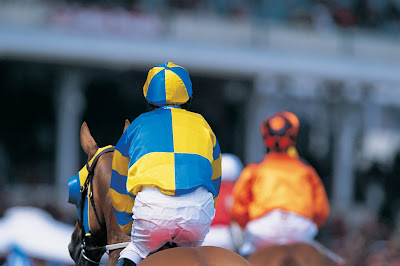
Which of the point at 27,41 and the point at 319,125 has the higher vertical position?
the point at 27,41

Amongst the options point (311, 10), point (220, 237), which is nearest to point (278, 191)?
point (220, 237)

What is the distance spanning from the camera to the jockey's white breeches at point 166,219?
2.81 m

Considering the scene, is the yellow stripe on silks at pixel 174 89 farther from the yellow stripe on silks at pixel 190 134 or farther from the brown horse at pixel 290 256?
the brown horse at pixel 290 256

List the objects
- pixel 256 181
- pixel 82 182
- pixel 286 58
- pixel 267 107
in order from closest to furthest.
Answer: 1. pixel 82 182
2. pixel 256 181
3. pixel 286 58
4. pixel 267 107

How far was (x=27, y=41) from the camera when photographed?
1338 cm

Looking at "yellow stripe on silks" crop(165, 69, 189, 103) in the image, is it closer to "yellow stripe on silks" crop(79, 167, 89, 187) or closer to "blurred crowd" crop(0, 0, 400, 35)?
"yellow stripe on silks" crop(79, 167, 89, 187)

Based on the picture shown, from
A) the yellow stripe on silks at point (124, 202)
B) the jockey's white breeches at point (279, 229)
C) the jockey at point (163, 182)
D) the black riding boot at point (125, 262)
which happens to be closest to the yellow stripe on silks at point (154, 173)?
the jockey at point (163, 182)

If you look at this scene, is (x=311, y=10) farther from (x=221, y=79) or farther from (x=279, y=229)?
(x=279, y=229)

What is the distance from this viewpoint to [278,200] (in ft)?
15.2

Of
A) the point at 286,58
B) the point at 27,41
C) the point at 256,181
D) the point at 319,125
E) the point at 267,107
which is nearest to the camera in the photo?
the point at 256,181

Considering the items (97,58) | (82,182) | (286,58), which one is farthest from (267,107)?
(82,182)

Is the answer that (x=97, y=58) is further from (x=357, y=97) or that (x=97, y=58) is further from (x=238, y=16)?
(x=357, y=97)

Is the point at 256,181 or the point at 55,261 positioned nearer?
the point at 256,181

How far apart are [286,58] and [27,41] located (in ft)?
16.2
